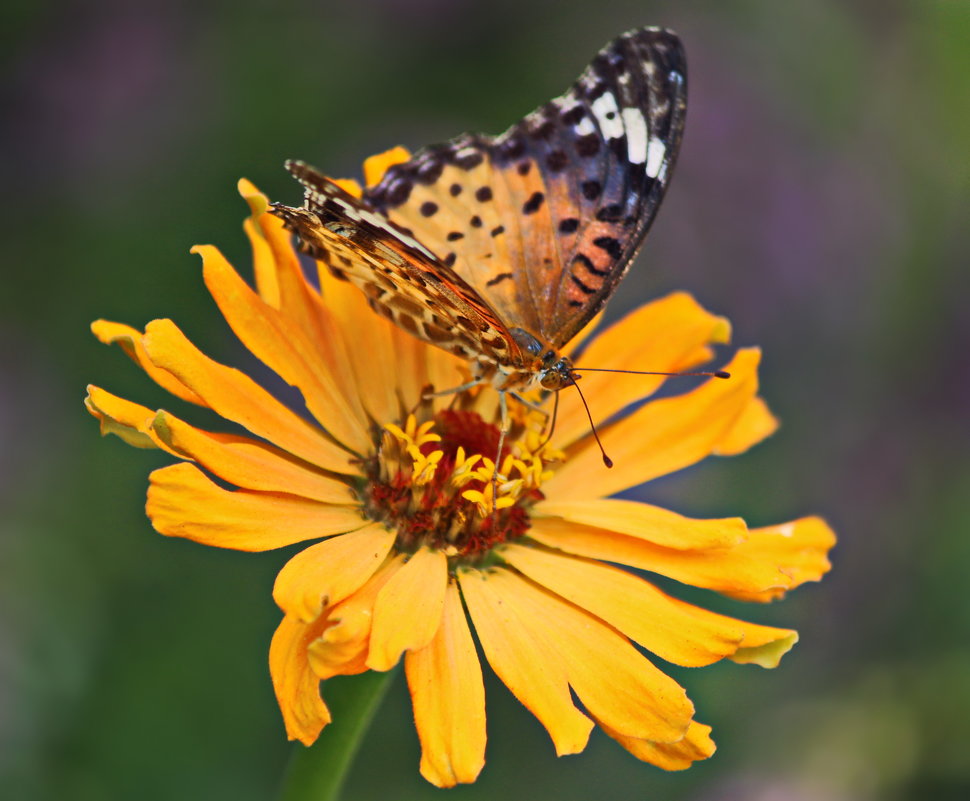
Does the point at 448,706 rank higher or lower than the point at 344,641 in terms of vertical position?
lower

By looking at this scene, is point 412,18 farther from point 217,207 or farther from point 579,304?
point 579,304

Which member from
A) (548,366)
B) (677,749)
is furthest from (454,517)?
(677,749)

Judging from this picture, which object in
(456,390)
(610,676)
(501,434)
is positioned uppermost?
(456,390)

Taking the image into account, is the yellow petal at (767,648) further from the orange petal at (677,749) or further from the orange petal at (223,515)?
the orange petal at (223,515)

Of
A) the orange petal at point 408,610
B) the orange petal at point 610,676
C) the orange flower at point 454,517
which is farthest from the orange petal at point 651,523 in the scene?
the orange petal at point 408,610

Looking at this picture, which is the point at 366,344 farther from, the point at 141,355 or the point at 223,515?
the point at 223,515

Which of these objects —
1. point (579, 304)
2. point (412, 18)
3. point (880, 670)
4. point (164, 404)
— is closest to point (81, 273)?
point (164, 404)

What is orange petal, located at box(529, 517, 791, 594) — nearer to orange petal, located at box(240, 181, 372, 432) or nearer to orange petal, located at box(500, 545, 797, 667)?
orange petal, located at box(500, 545, 797, 667)
